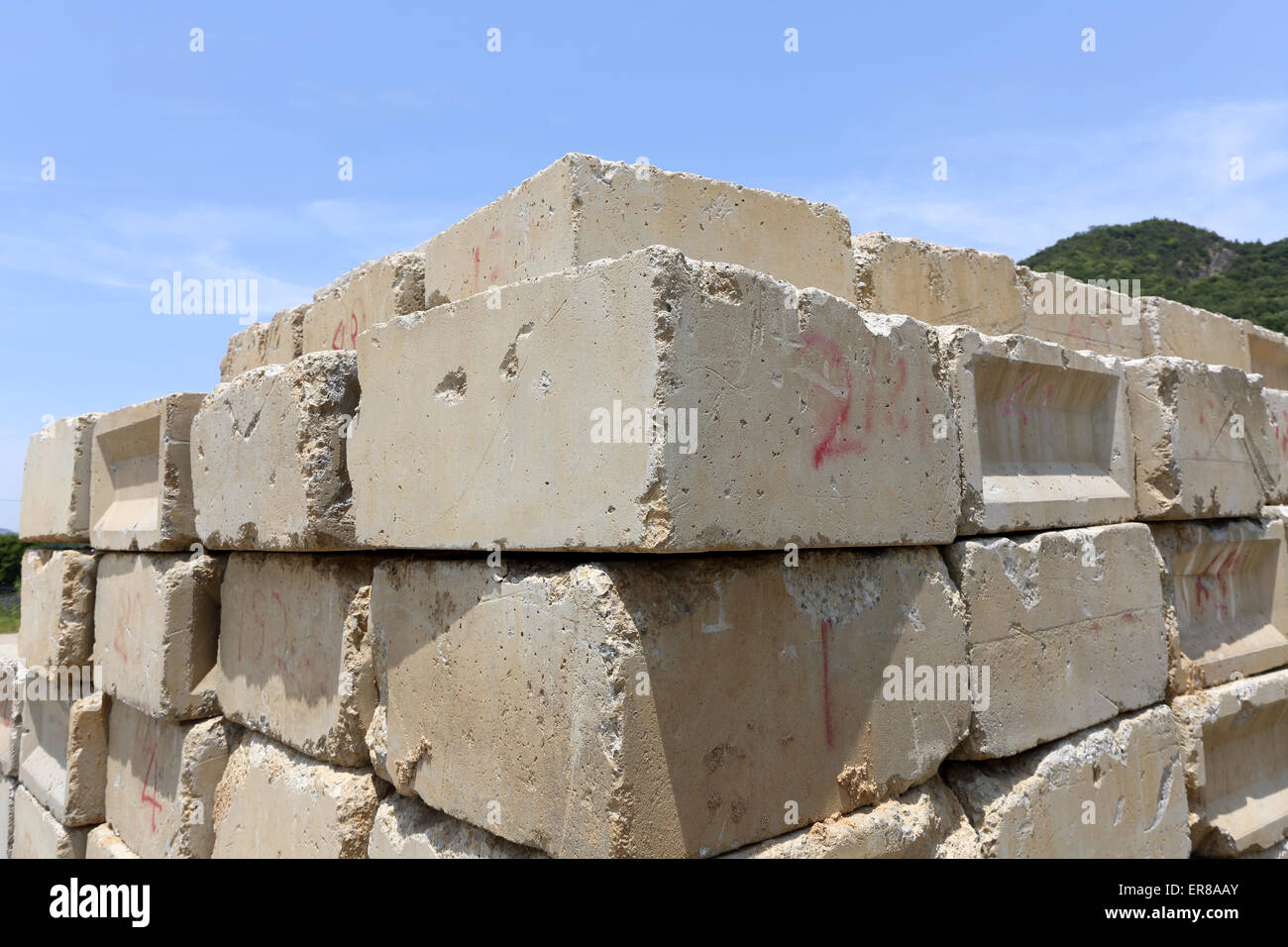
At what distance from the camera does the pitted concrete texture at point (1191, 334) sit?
12.9 feet

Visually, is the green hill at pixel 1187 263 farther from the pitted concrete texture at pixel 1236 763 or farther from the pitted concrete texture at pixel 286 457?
the pitted concrete texture at pixel 286 457

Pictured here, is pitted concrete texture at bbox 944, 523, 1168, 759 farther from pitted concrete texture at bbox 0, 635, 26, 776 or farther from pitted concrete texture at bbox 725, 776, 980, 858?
pitted concrete texture at bbox 0, 635, 26, 776

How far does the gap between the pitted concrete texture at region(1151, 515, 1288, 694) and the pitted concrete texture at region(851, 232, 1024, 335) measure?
1.01 metres

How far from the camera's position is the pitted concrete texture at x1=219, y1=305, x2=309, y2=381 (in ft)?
11.7

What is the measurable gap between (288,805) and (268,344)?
201 centimetres

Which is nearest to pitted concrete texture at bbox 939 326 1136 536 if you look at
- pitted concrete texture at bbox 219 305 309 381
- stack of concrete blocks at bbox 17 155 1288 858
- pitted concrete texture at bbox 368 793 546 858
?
→ stack of concrete blocks at bbox 17 155 1288 858

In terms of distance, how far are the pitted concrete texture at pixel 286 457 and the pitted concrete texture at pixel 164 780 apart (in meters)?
0.70

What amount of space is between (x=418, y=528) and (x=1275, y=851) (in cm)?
361

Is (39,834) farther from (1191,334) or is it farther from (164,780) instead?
(1191,334)

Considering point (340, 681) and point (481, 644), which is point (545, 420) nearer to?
point (481, 644)

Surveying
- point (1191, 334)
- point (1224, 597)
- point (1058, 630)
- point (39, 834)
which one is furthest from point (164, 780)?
point (1191, 334)

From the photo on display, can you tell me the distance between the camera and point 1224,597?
12.1 feet

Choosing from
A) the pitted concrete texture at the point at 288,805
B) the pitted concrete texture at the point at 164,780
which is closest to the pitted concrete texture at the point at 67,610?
the pitted concrete texture at the point at 164,780
